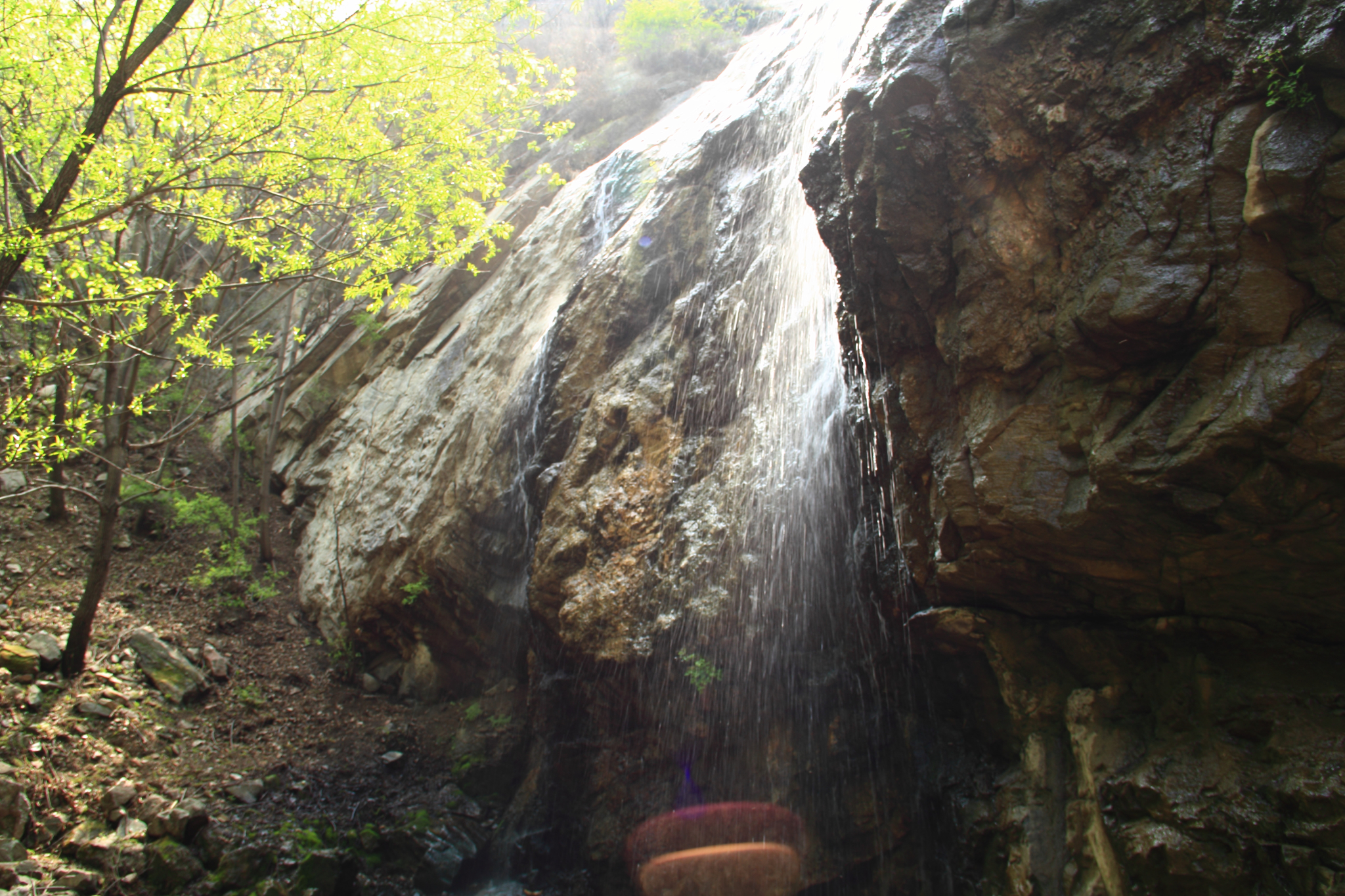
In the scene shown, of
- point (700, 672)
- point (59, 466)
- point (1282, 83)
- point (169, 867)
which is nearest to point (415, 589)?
point (169, 867)

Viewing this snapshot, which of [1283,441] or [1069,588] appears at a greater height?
[1283,441]

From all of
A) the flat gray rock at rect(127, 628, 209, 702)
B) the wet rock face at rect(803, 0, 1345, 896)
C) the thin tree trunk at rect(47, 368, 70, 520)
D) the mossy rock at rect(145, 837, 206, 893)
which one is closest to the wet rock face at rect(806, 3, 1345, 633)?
the wet rock face at rect(803, 0, 1345, 896)

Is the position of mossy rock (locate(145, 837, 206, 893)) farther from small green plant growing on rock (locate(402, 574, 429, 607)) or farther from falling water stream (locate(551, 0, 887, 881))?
falling water stream (locate(551, 0, 887, 881))

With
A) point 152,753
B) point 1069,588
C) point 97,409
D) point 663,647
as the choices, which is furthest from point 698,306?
point 152,753

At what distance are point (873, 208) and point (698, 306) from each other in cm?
358

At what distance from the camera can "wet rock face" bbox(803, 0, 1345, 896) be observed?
2.73m

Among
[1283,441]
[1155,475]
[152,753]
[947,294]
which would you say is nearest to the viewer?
[1283,441]

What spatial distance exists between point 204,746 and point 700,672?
5653mm

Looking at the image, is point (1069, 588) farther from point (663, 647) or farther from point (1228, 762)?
point (663, 647)

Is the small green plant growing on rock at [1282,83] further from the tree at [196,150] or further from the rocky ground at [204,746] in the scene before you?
the rocky ground at [204,746]

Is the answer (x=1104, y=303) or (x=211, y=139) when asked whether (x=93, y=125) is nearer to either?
(x=211, y=139)

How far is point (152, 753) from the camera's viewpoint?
21.4ft

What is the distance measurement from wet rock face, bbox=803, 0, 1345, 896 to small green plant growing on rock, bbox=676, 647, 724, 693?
196 cm

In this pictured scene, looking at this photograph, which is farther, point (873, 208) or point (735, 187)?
point (735, 187)
